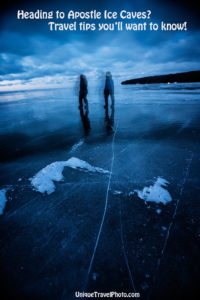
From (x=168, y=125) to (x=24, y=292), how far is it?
18.3 ft

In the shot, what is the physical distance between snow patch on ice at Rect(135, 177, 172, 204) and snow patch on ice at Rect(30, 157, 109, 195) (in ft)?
2.52

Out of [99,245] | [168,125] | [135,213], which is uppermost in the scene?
[168,125]

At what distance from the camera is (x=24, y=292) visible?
1205 mm

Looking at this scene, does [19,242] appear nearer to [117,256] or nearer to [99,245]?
[99,245]

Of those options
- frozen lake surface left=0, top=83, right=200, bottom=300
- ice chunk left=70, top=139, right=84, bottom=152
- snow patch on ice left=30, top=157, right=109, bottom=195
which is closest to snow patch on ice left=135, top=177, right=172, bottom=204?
frozen lake surface left=0, top=83, right=200, bottom=300

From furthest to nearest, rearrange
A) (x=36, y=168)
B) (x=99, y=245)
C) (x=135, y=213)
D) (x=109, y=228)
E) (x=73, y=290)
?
(x=36, y=168) < (x=135, y=213) < (x=109, y=228) < (x=99, y=245) < (x=73, y=290)

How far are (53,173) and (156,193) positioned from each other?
5.80ft

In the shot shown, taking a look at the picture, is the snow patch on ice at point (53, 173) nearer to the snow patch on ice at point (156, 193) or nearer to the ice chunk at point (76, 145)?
the ice chunk at point (76, 145)

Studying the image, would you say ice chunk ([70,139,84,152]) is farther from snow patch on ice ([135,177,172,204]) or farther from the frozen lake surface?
snow patch on ice ([135,177,172,204])

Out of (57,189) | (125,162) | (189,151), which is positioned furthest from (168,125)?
(57,189)

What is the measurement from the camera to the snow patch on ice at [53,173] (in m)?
2.27

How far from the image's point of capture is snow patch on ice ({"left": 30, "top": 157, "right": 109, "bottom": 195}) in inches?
89.3

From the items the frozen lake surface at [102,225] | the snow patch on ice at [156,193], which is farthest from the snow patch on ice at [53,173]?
the snow patch on ice at [156,193]

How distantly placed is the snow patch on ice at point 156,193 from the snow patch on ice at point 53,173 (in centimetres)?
77
